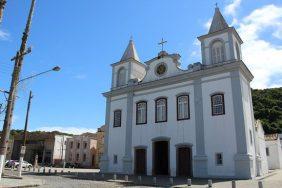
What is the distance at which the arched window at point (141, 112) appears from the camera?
27.0m

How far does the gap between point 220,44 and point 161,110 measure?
7860 mm

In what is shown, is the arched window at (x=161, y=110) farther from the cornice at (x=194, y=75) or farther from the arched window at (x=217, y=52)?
the arched window at (x=217, y=52)

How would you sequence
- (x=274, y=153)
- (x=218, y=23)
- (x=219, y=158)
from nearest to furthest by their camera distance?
(x=219, y=158) → (x=218, y=23) → (x=274, y=153)

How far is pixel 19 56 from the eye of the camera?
44.2 ft

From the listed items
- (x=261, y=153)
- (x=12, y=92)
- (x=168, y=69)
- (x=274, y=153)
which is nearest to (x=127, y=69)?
(x=168, y=69)

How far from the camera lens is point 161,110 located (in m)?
25.8

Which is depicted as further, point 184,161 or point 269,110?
point 269,110

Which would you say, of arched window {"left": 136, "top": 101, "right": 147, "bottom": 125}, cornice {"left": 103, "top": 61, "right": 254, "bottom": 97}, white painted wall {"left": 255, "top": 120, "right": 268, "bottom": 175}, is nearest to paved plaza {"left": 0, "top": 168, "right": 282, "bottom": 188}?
white painted wall {"left": 255, "top": 120, "right": 268, "bottom": 175}

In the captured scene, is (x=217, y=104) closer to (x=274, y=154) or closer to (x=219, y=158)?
(x=219, y=158)

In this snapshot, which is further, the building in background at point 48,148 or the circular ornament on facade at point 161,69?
the building in background at point 48,148

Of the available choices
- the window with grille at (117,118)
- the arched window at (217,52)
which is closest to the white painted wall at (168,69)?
the arched window at (217,52)

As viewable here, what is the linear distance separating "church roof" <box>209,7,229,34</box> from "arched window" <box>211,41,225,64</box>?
1.40 meters

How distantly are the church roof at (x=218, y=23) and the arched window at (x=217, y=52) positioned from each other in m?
1.40

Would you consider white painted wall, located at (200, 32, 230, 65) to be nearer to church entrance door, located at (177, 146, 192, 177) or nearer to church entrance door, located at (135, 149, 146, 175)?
church entrance door, located at (177, 146, 192, 177)
